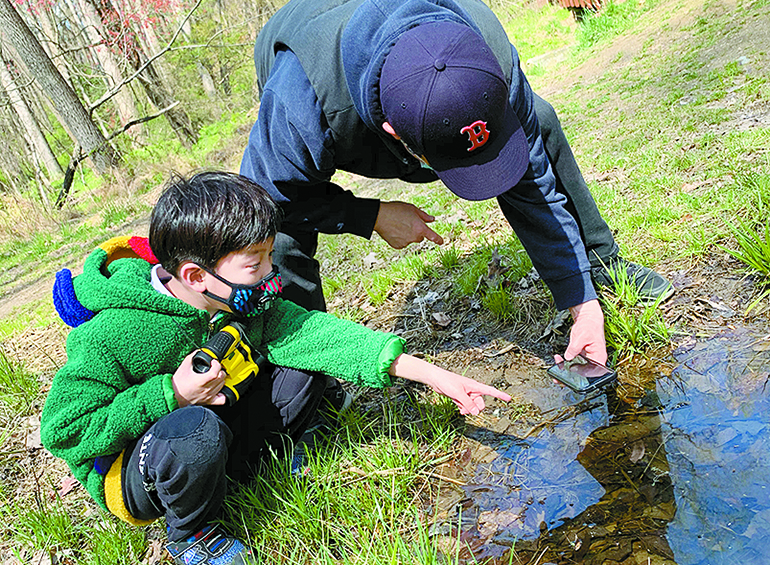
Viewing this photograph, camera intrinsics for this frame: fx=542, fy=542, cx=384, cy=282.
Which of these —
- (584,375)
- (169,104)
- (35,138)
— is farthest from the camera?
(35,138)

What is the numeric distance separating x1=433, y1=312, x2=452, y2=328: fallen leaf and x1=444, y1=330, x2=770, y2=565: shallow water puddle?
91 cm

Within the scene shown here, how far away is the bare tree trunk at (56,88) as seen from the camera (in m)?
10.5

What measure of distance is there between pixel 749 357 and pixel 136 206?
10449 millimetres

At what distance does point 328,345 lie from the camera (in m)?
2.11

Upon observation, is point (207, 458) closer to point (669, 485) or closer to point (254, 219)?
point (254, 219)

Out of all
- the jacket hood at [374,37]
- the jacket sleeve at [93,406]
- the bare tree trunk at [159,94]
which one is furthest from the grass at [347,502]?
the bare tree trunk at [159,94]

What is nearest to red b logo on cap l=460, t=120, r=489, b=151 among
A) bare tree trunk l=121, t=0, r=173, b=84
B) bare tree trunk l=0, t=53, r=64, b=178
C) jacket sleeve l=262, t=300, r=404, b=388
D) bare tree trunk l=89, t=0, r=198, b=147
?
jacket sleeve l=262, t=300, r=404, b=388

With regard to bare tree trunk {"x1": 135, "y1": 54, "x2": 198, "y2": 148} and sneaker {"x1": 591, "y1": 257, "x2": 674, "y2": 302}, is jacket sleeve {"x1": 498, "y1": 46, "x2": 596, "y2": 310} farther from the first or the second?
bare tree trunk {"x1": 135, "y1": 54, "x2": 198, "y2": 148}

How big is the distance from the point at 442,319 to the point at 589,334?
105cm

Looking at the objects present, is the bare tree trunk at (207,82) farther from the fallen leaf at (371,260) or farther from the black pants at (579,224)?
the black pants at (579,224)

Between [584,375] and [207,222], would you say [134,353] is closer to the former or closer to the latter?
[207,222]

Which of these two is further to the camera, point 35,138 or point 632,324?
point 35,138

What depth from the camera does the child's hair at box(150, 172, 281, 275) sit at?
73.6 inches

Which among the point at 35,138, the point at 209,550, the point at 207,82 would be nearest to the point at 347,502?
the point at 209,550
